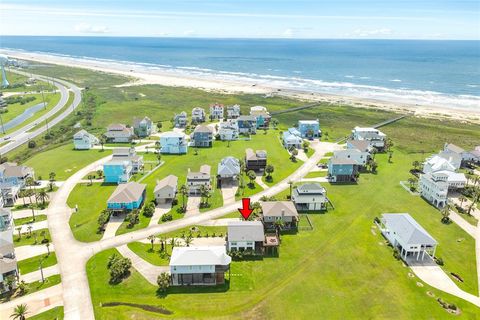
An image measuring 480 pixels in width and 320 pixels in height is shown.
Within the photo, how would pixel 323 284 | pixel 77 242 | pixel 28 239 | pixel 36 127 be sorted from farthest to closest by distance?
pixel 36 127 → pixel 28 239 → pixel 77 242 → pixel 323 284

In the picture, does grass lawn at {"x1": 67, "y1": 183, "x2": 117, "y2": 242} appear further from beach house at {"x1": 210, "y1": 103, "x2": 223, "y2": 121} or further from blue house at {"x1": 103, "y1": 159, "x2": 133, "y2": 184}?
beach house at {"x1": 210, "y1": 103, "x2": 223, "y2": 121}

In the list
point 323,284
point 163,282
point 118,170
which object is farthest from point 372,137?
point 163,282

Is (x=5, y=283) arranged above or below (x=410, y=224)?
below

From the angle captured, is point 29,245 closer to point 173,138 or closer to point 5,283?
point 5,283

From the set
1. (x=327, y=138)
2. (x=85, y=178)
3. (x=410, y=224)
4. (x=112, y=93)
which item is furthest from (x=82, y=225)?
(x=112, y=93)

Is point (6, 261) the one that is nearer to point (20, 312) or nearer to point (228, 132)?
point (20, 312)

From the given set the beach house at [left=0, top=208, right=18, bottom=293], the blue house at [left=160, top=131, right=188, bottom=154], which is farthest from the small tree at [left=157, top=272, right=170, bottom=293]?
the blue house at [left=160, top=131, right=188, bottom=154]
